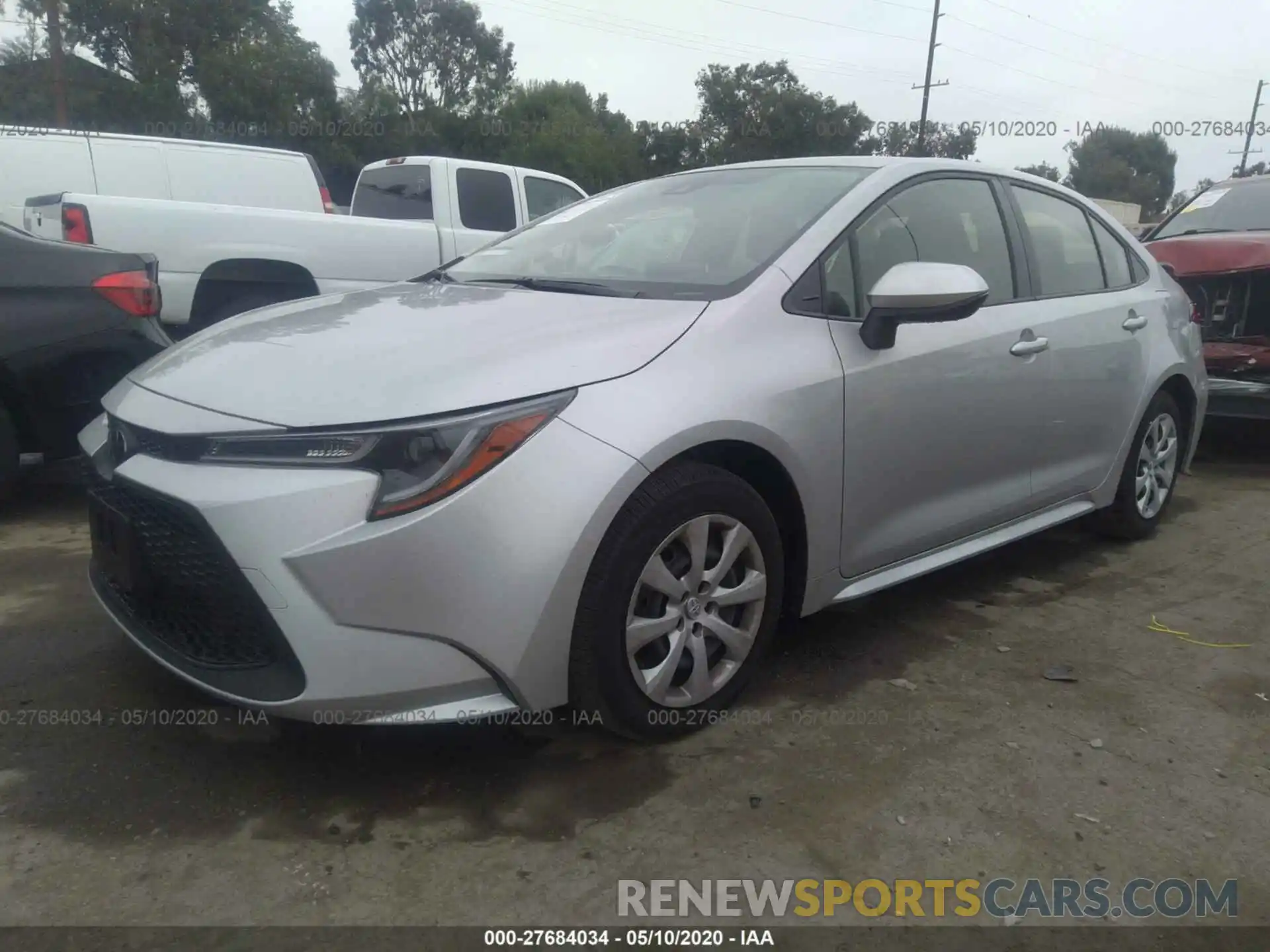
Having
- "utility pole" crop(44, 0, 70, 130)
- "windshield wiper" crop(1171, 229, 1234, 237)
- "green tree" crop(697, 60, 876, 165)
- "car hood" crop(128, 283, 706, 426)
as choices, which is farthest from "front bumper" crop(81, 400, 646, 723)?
"green tree" crop(697, 60, 876, 165)

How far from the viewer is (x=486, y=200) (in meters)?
8.15

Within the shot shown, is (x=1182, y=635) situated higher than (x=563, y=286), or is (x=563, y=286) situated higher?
(x=563, y=286)

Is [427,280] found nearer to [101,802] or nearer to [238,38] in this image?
[101,802]

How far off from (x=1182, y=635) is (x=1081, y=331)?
45.3 inches

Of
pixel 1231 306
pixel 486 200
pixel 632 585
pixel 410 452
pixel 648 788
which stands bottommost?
pixel 648 788

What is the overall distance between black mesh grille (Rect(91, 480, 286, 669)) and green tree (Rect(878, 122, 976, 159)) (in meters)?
38.2

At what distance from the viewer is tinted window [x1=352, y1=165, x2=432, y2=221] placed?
809cm

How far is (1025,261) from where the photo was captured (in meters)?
3.58

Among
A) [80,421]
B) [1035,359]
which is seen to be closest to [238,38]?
[80,421]

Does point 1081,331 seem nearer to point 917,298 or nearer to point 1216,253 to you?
point 917,298

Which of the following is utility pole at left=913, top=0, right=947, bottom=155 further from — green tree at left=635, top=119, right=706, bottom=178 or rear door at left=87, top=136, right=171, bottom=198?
rear door at left=87, top=136, right=171, bottom=198

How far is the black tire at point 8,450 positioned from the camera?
411cm

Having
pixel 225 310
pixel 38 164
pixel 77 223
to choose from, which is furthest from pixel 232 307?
pixel 38 164

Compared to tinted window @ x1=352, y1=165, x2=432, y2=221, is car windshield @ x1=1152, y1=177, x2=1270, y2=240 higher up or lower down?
lower down
